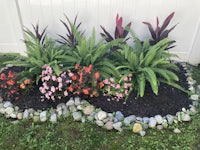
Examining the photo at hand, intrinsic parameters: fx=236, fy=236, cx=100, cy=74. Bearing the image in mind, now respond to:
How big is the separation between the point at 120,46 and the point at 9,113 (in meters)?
1.61

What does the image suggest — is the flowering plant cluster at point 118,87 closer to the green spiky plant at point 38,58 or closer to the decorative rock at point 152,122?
the decorative rock at point 152,122

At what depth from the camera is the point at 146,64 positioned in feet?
9.52

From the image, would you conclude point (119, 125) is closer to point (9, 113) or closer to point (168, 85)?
point (168, 85)

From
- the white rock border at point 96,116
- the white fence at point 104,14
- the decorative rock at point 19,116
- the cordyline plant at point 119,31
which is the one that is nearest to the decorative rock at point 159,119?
the white rock border at point 96,116

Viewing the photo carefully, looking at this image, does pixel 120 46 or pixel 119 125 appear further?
pixel 120 46

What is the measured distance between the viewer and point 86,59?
9.84 feet

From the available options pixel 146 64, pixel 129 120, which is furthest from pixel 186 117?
pixel 146 64

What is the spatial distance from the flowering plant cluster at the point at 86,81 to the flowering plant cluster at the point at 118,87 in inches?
4.0

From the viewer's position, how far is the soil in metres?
2.90

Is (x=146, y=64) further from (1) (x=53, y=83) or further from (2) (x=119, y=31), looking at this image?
(1) (x=53, y=83)

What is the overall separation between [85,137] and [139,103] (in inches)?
31.6

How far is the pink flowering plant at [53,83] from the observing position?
284 centimetres

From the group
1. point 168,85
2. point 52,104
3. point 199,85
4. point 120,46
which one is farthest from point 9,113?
point 199,85

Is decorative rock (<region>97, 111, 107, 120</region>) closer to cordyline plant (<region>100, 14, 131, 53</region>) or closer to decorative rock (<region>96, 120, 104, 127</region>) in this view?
decorative rock (<region>96, 120, 104, 127</region>)
